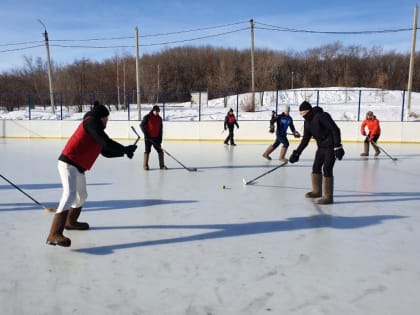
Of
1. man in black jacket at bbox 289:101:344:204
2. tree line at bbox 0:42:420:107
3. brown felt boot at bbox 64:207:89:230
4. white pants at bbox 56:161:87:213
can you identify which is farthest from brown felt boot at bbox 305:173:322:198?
tree line at bbox 0:42:420:107

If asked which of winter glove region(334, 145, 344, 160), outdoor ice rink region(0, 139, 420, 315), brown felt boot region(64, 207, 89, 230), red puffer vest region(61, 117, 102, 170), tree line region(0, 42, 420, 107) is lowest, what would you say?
outdoor ice rink region(0, 139, 420, 315)

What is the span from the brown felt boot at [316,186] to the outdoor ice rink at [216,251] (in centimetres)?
20

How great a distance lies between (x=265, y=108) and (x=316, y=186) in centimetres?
1679

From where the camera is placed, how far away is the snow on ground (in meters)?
19.2

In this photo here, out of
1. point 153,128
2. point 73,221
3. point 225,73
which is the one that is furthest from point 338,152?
point 225,73

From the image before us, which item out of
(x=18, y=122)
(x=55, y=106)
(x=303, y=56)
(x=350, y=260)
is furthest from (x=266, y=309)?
(x=303, y=56)

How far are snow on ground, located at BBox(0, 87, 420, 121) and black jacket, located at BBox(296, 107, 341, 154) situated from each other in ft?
39.4

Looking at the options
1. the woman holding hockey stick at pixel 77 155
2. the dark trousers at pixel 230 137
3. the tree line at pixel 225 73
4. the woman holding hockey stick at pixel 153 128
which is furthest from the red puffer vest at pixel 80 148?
the tree line at pixel 225 73

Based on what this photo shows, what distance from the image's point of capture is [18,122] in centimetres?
1611

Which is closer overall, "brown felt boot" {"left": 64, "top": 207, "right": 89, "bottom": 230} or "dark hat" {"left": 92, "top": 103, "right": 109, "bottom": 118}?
"dark hat" {"left": 92, "top": 103, "right": 109, "bottom": 118}

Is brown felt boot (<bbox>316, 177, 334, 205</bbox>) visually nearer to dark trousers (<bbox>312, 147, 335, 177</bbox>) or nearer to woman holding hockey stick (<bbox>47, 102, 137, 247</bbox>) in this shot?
dark trousers (<bbox>312, 147, 335, 177</bbox>)

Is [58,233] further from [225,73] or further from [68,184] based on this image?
[225,73]

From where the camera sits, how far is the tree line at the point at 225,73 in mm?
40125

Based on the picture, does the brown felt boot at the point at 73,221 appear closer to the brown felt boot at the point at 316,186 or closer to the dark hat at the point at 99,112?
the dark hat at the point at 99,112
